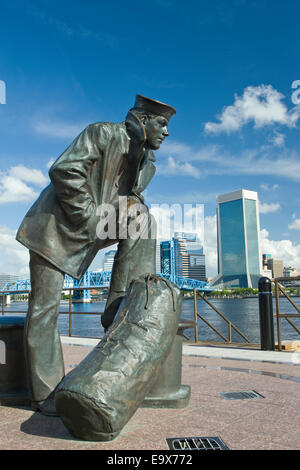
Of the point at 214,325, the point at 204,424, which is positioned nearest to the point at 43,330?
the point at 204,424

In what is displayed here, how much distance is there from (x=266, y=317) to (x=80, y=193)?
161 inches

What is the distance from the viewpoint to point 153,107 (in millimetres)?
2693

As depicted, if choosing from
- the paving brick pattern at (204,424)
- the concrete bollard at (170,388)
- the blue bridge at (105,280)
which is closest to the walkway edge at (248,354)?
the paving brick pattern at (204,424)

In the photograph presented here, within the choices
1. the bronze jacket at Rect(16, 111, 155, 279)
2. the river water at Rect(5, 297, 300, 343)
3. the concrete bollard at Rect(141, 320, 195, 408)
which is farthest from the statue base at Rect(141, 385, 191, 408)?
the river water at Rect(5, 297, 300, 343)

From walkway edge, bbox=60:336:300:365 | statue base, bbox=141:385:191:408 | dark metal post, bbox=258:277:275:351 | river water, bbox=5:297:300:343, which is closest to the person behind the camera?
statue base, bbox=141:385:191:408

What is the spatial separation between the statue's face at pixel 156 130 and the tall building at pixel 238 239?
111 metres

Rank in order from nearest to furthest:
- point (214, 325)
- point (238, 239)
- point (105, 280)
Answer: point (214, 325), point (105, 280), point (238, 239)

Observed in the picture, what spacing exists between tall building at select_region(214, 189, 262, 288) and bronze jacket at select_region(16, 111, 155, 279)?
364 ft

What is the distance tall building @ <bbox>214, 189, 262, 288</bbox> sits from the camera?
4532 inches

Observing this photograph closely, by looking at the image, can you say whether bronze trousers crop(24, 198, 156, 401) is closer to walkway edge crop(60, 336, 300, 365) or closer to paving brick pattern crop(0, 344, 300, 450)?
paving brick pattern crop(0, 344, 300, 450)

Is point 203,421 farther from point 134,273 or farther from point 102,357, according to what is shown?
point 134,273

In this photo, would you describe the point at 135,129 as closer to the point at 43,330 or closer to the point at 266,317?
the point at 43,330

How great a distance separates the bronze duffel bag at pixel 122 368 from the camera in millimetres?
1877

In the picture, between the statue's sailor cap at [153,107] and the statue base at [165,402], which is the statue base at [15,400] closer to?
the statue base at [165,402]
